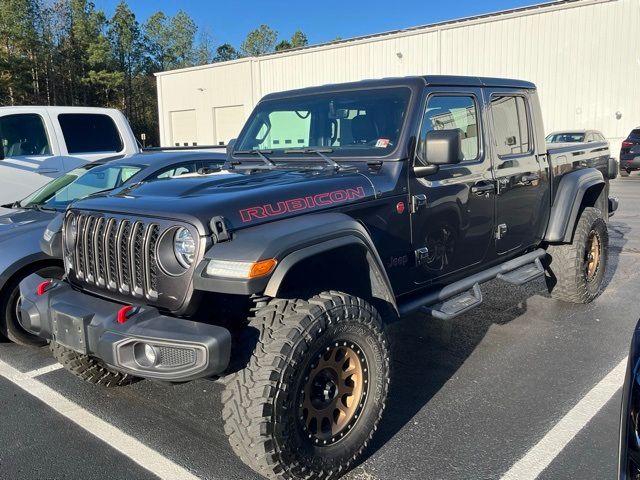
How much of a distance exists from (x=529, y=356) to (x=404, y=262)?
5.11 ft

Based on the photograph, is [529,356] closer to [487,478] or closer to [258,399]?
[487,478]

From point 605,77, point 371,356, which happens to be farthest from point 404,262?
point 605,77

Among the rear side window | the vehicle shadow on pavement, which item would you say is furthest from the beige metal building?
the rear side window

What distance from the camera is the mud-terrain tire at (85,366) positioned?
3.44m

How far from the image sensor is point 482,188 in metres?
4.14

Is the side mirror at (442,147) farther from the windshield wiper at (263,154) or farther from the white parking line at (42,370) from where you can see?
the white parking line at (42,370)

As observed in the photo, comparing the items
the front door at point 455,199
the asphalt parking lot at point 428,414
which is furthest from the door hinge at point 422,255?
the asphalt parking lot at point 428,414

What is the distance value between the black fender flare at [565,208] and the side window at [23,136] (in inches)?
257

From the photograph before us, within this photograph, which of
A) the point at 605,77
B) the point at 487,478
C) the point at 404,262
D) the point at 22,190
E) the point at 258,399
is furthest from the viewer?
the point at 605,77

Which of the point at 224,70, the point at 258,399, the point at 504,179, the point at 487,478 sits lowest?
the point at 487,478

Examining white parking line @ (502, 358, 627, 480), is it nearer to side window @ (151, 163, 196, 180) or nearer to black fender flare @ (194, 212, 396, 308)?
black fender flare @ (194, 212, 396, 308)

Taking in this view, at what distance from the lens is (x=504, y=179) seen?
4379 millimetres

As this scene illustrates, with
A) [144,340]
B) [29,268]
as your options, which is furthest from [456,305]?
[29,268]

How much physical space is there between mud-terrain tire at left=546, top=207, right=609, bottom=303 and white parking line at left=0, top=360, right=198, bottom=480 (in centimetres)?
390
